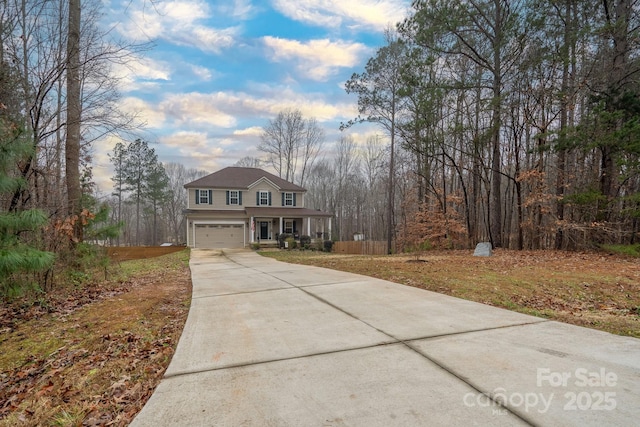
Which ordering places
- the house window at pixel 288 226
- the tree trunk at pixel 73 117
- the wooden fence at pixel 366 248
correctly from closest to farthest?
the tree trunk at pixel 73 117, the wooden fence at pixel 366 248, the house window at pixel 288 226

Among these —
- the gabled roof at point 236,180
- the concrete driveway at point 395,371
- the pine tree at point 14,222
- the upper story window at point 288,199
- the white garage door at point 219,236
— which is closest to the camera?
the concrete driveway at point 395,371

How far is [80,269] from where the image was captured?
6285mm

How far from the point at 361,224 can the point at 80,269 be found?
35946 mm

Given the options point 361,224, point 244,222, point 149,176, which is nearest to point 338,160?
point 361,224

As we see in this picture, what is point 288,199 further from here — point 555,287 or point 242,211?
point 555,287

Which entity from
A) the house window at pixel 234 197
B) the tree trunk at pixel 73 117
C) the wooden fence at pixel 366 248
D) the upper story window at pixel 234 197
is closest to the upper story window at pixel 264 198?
the upper story window at pixel 234 197

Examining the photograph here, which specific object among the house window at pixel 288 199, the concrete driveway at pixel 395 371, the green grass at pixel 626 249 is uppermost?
the house window at pixel 288 199

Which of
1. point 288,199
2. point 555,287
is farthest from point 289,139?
point 555,287

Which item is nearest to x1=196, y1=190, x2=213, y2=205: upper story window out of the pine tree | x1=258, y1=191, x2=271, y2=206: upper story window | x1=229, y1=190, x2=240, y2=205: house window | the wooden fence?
x1=229, y1=190, x2=240, y2=205: house window

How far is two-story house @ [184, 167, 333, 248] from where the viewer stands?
22.9 metres

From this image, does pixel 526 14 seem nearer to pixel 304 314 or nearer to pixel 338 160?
pixel 304 314

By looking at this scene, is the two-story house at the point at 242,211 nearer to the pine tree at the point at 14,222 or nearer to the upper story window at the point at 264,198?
the upper story window at the point at 264,198

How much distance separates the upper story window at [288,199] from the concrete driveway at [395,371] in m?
22.0

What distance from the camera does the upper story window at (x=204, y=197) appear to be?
23750mm
